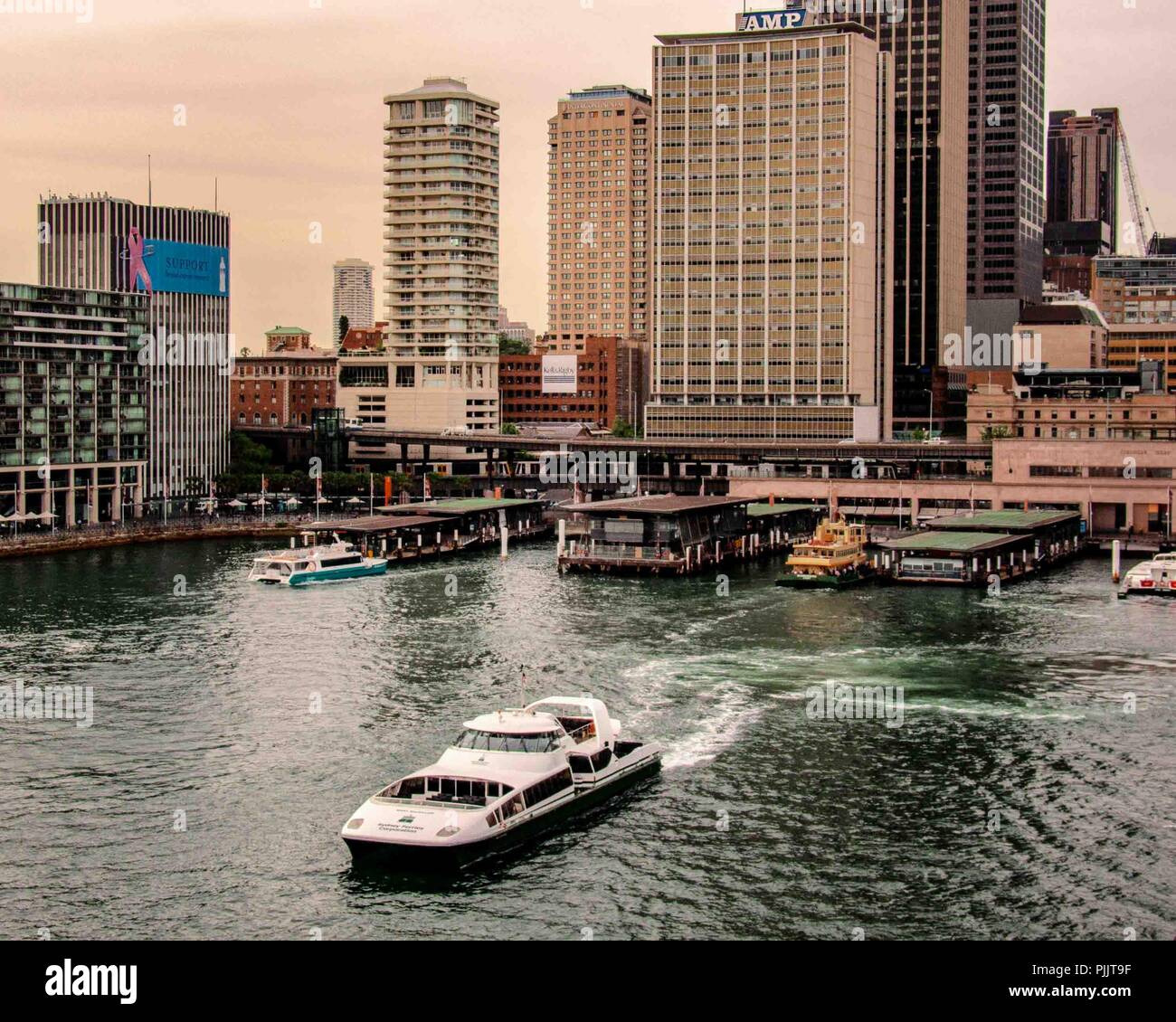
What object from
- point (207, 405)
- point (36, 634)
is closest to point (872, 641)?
point (36, 634)

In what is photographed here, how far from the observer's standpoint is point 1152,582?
3740 inches

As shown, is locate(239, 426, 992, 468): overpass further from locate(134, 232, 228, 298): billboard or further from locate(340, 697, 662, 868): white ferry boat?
locate(340, 697, 662, 868): white ferry boat

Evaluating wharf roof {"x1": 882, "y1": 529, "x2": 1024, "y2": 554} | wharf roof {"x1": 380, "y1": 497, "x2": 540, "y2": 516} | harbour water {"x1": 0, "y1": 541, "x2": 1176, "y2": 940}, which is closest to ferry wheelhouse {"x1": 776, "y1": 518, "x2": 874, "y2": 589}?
wharf roof {"x1": 882, "y1": 529, "x2": 1024, "y2": 554}

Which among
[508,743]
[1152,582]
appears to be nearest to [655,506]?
[1152,582]

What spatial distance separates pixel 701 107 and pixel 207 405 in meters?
71.6

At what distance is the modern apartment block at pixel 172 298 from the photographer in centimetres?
16950

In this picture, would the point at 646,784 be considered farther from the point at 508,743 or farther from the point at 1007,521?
the point at 1007,521

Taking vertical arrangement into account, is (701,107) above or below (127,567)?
above

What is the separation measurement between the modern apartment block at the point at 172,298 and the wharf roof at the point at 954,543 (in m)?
86.9

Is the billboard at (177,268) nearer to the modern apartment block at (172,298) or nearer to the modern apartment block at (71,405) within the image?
the modern apartment block at (172,298)

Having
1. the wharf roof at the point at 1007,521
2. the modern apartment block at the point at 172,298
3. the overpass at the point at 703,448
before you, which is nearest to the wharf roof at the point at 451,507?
the wharf roof at the point at 1007,521

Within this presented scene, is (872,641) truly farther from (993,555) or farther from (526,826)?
(526,826)

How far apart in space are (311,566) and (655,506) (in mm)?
27085

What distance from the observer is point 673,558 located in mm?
111125
